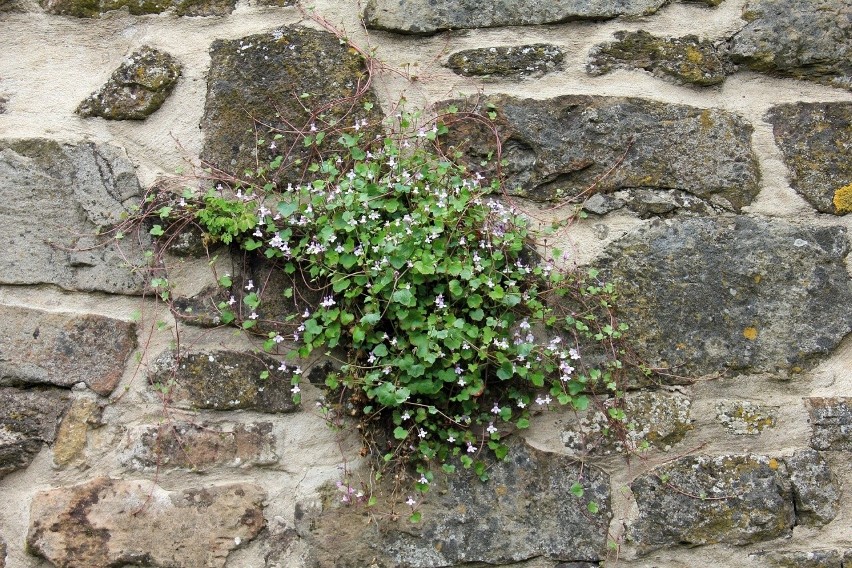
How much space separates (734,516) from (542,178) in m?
0.84

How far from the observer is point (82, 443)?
1591 mm

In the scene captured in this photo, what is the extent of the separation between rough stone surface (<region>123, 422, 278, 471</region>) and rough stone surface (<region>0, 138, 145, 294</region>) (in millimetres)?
317

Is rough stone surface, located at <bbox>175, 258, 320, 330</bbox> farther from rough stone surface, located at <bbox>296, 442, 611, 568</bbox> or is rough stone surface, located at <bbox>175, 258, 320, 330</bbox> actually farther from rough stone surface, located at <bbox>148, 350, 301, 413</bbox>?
rough stone surface, located at <bbox>296, 442, 611, 568</bbox>

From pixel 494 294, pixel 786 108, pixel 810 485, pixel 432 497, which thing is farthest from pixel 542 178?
pixel 810 485

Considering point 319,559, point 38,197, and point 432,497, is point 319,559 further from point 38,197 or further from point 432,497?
point 38,197

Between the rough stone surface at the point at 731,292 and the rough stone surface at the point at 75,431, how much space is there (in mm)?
1137

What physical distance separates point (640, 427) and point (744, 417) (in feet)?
0.76

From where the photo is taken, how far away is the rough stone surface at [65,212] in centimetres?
163

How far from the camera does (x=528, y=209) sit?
68.1 inches

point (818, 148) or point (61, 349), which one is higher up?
point (818, 148)

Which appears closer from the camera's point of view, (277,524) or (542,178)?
(277,524)

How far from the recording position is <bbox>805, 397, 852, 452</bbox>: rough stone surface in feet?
5.49

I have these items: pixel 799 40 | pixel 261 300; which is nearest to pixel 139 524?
pixel 261 300

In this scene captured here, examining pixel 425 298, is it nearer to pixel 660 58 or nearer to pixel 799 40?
pixel 660 58
